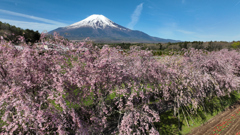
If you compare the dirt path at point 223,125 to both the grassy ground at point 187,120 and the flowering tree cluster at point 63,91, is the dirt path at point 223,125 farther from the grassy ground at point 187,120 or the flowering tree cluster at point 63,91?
the flowering tree cluster at point 63,91

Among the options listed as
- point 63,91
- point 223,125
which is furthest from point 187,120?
point 63,91

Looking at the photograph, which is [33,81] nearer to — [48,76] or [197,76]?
[48,76]

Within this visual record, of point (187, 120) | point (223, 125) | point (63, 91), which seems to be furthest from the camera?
point (187, 120)

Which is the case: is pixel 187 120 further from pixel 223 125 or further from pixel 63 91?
pixel 63 91

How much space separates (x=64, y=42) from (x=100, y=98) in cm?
504

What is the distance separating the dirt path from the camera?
11.1 m

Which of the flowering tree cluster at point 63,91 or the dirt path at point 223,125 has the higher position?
the flowering tree cluster at point 63,91

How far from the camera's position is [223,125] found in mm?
12062

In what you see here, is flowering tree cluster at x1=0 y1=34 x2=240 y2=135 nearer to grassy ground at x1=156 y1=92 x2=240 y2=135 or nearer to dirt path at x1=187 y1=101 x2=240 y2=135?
grassy ground at x1=156 y1=92 x2=240 y2=135

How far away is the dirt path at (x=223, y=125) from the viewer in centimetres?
1111

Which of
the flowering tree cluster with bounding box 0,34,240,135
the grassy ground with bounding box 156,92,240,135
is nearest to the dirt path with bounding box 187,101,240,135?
the grassy ground with bounding box 156,92,240,135

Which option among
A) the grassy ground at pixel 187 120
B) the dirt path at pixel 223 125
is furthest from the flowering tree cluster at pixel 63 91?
the dirt path at pixel 223 125

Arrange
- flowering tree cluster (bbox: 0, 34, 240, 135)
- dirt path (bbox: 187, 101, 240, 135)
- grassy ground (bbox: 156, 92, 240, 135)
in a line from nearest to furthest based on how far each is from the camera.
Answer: flowering tree cluster (bbox: 0, 34, 240, 135) < dirt path (bbox: 187, 101, 240, 135) < grassy ground (bbox: 156, 92, 240, 135)

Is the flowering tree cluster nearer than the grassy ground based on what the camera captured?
Yes
